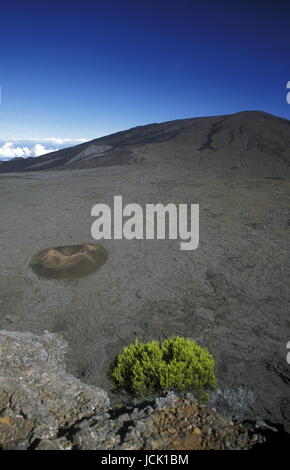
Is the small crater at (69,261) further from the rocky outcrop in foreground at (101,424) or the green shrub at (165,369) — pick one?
the rocky outcrop in foreground at (101,424)

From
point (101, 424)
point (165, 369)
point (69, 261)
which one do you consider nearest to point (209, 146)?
point (69, 261)

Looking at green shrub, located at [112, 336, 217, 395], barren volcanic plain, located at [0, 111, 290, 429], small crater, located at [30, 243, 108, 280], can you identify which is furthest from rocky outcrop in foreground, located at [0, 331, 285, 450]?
small crater, located at [30, 243, 108, 280]

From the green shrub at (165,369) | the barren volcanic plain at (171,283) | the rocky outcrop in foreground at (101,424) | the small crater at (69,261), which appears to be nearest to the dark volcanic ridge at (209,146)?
the barren volcanic plain at (171,283)

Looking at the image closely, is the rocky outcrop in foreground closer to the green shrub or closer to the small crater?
the green shrub

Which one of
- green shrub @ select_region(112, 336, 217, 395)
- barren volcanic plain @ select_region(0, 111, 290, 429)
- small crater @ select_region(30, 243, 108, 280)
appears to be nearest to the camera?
green shrub @ select_region(112, 336, 217, 395)

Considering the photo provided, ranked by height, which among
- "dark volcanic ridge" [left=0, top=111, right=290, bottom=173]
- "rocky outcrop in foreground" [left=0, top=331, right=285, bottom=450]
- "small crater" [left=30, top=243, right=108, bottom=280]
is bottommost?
"rocky outcrop in foreground" [left=0, top=331, right=285, bottom=450]
